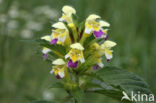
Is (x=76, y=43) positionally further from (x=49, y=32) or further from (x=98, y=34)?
(x=49, y=32)

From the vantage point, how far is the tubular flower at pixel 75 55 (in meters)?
1.68

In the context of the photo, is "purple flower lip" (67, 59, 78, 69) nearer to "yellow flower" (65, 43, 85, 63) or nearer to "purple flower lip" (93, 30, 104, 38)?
"yellow flower" (65, 43, 85, 63)

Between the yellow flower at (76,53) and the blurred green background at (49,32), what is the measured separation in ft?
4.55

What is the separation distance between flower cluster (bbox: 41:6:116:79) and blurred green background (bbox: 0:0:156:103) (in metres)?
1.24

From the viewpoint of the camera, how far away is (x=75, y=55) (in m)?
1.70

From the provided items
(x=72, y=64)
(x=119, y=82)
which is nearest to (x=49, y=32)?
(x=72, y=64)

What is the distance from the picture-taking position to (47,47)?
174 cm

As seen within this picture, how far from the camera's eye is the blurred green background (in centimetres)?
339

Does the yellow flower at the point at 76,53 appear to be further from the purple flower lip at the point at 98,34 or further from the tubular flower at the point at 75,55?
the purple flower lip at the point at 98,34

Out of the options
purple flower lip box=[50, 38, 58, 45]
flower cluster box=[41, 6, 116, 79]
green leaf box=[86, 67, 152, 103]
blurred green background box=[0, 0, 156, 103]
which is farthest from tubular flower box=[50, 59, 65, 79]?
blurred green background box=[0, 0, 156, 103]

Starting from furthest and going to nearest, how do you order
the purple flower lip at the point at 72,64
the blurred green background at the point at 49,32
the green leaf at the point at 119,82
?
the blurred green background at the point at 49,32, the purple flower lip at the point at 72,64, the green leaf at the point at 119,82

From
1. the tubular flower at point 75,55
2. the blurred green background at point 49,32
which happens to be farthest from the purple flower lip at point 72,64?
the blurred green background at point 49,32

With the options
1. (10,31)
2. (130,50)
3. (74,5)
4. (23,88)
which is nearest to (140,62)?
(130,50)

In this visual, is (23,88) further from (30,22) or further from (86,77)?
(86,77)
